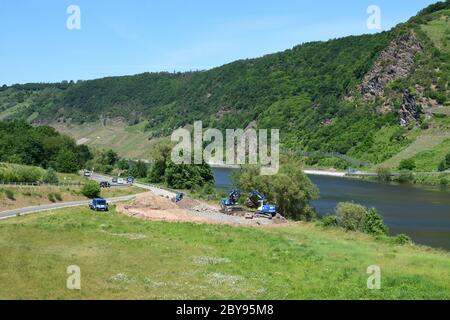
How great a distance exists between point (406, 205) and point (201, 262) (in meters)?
72.7

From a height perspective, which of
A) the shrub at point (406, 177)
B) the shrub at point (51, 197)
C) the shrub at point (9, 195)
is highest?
the shrub at point (9, 195)

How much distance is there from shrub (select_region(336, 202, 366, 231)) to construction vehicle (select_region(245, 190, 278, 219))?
7.23m

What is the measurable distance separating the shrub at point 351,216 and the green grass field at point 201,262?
9273 mm

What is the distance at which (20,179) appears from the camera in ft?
264

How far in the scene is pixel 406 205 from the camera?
103 metres

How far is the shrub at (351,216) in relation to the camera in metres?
64.9

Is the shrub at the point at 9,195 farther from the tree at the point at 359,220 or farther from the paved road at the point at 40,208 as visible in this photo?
the tree at the point at 359,220

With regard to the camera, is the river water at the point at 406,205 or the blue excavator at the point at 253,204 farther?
the river water at the point at 406,205

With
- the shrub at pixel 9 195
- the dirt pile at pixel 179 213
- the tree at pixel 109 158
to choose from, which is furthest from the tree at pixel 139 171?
the shrub at pixel 9 195

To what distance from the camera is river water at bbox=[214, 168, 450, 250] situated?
240ft

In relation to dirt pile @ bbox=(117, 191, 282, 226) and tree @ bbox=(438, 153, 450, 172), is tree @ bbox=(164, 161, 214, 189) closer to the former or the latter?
dirt pile @ bbox=(117, 191, 282, 226)

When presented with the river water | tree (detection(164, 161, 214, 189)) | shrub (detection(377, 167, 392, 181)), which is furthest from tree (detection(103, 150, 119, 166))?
shrub (detection(377, 167, 392, 181))

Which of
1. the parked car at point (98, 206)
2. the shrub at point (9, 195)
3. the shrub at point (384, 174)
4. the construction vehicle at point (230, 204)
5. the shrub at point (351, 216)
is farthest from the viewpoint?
the shrub at point (384, 174)

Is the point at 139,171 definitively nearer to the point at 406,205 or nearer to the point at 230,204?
the point at 406,205
